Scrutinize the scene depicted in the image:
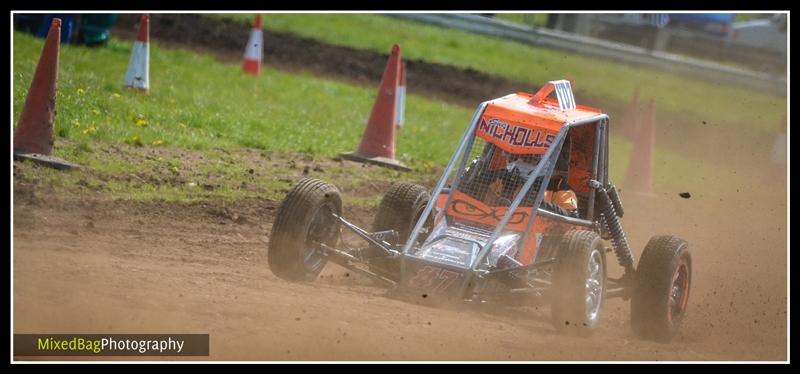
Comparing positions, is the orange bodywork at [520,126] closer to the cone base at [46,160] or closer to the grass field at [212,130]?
the grass field at [212,130]

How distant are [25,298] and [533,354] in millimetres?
2681

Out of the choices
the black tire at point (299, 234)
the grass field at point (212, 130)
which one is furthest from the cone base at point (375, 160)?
the black tire at point (299, 234)

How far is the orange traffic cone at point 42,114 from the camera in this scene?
8930 mm

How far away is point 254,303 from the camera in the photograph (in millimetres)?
6523

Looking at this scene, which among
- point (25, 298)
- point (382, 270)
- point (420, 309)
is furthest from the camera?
point (382, 270)

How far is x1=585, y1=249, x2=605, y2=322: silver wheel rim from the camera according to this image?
7250 millimetres

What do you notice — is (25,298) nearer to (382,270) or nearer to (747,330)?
(382,270)

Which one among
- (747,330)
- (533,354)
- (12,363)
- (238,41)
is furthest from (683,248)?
(238,41)

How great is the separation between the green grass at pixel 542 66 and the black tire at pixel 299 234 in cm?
1258

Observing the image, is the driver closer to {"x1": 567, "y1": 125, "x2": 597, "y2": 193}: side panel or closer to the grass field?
{"x1": 567, "y1": 125, "x2": 597, "y2": 193}: side panel

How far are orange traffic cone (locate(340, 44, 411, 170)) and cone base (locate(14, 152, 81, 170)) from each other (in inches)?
142

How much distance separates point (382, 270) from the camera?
7.48 m

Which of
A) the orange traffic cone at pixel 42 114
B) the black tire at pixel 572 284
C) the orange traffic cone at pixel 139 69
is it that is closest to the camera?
the black tire at pixel 572 284

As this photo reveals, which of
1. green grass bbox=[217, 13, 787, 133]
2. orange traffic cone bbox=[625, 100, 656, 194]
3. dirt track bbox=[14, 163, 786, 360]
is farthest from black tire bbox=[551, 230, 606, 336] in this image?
green grass bbox=[217, 13, 787, 133]
